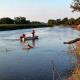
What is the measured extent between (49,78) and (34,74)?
4.48ft

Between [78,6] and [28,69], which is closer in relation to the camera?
[28,69]

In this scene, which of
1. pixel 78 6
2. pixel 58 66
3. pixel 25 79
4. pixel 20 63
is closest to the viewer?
pixel 25 79

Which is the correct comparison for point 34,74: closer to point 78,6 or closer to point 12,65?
point 12,65

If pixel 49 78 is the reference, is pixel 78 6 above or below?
above

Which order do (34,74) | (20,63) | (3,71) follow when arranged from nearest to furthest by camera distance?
(34,74) < (3,71) < (20,63)

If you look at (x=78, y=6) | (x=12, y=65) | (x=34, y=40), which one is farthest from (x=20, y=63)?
(x=78, y=6)

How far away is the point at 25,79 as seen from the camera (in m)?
15.3

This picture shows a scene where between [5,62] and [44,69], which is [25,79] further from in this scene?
[5,62]

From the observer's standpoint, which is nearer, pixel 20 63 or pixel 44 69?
pixel 44 69

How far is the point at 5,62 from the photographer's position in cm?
2133

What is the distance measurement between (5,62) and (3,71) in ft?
12.2

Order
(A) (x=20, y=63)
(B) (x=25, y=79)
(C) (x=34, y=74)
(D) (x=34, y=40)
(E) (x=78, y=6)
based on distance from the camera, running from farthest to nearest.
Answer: (E) (x=78, y=6)
(D) (x=34, y=40)
(A) (x=20, y=63)
(C) (x=34, y=74)
(B) (x=25, y=79)

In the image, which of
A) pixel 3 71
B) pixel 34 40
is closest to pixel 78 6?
pixel 34 40

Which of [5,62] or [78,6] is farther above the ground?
[78,6]
